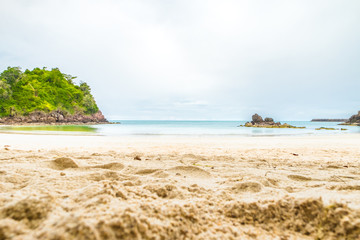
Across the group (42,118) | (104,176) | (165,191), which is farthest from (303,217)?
(42,118)

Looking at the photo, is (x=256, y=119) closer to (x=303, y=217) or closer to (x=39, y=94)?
(x=303, y=217)

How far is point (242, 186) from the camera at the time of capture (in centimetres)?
176

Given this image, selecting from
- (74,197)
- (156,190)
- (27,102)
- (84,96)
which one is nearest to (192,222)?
(156,190)

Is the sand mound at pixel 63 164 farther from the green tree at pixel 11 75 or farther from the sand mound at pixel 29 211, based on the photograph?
the green tree at pixel 11 75

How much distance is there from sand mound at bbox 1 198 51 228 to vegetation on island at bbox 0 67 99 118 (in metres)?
56.6

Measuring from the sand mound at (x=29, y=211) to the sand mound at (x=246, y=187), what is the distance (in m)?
1.37

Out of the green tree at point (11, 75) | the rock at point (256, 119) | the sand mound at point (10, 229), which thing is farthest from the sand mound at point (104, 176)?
the green tree at point (11, 75)

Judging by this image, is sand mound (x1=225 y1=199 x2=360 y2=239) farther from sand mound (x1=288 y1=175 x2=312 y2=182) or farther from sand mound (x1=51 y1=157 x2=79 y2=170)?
sand mound (x1=51 y1=157 x2=79 y2=170)

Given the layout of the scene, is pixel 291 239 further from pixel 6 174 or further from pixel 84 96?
pixel 84 96

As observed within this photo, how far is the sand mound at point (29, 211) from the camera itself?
99 centimetres

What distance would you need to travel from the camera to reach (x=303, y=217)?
1114mm

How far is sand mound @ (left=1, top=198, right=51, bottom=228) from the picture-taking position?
99 centimetres

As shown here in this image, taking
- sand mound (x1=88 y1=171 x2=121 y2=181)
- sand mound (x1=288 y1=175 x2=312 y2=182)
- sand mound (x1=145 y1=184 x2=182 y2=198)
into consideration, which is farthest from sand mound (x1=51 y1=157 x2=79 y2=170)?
sand mound (x1=288 y1=175 x2=312 y2=182)

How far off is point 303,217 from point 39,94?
61.8 meters
